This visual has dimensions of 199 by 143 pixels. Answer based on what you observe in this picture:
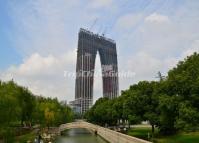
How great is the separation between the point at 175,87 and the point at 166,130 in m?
24.3

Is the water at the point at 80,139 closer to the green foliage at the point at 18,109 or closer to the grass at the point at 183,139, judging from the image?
the green foliage at the point at 18,109

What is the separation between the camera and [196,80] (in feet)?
173

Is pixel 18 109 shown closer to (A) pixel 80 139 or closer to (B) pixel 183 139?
(B) pixel 183 139

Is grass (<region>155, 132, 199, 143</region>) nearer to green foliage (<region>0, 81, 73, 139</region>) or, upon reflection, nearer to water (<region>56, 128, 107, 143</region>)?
green foliage (<region>0, 81, 73, 139</region>)

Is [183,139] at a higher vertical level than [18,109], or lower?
lower

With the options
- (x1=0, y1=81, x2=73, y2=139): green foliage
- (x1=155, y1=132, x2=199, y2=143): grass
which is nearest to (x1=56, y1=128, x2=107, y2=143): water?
(x1=0, y1=81, x2=73, y2=139): green foliage

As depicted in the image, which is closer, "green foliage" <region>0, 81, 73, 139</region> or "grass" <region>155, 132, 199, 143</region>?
"grass" <region>155, 132, 199, 143</region>

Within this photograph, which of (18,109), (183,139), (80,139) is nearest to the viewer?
(183,139)

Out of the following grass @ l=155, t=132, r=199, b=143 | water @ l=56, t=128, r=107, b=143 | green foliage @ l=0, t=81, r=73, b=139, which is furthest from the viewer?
water @ l=56, t=128, r=107, b=143

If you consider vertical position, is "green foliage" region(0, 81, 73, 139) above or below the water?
above

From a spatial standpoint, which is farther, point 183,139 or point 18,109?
point 18,109

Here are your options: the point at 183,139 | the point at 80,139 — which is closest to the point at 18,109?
the point at 183,139

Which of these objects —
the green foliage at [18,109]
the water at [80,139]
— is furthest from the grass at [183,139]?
the water at [80,139]

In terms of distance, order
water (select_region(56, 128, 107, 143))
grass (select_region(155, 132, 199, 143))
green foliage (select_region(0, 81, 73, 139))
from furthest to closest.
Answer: water (select_region(56, 128, 107, 143)) < green foliage (select_region(0, 81, 73, 139)) < grass (select_region(155, 132, 199, 143))
